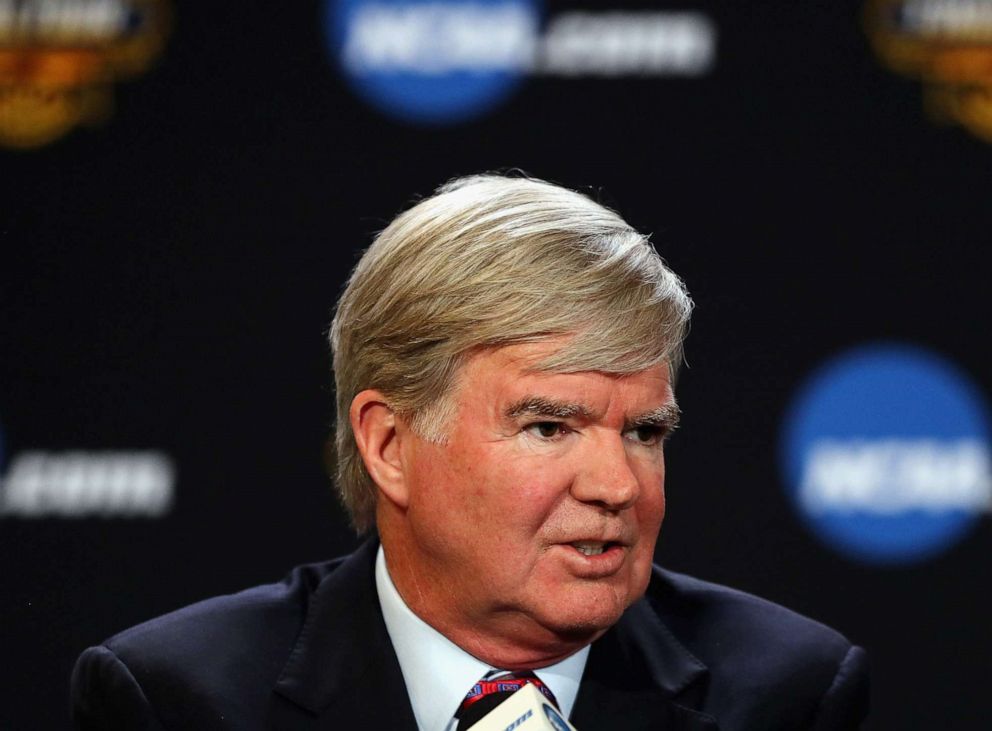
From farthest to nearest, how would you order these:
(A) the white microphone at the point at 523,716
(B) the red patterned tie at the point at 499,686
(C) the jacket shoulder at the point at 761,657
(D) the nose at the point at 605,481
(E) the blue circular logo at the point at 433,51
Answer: (E) the blue circular logo at the point at 433,51
(C) the jacket shoulder at the point at 761,657
(B) the red patterned tie at the point at 499,686
(D) the nose at the point at 605,481
(A) the white microphone at the point at 523,716

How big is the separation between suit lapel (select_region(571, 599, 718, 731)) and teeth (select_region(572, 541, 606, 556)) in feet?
0.92

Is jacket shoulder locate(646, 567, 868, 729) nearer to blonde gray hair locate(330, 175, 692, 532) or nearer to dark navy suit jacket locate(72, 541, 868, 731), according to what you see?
dark navy suit jacket locate(72, 541, 868, 731)

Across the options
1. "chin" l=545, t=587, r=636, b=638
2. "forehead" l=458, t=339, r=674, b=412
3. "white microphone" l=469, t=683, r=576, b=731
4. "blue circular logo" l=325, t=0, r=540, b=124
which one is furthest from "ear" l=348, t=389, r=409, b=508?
"blue circular logo" l=325, t=0, r=540, b=124

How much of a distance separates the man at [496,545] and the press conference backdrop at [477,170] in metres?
0.67

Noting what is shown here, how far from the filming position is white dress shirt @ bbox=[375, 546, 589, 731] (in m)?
1.93

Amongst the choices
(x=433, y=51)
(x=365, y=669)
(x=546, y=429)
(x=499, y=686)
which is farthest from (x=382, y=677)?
(x=433, y=51)

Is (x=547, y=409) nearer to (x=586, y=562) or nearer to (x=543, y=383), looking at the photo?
(x=543, y=383)

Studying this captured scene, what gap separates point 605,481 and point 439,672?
1.27 ft

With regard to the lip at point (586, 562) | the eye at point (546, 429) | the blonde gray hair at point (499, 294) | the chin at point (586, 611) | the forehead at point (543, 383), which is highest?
the blonde gray hair at point (499, 294)

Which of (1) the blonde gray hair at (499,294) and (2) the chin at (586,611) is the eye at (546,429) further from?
(2) the chin at (586,611)

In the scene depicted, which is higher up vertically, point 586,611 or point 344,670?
point 586,611

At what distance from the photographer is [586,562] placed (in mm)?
1768

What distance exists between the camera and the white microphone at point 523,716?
4.86 ft

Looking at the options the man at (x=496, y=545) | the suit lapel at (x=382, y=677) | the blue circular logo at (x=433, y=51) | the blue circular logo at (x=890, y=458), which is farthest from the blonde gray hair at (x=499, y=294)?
the blue circular logo at (x=890, y=458)
